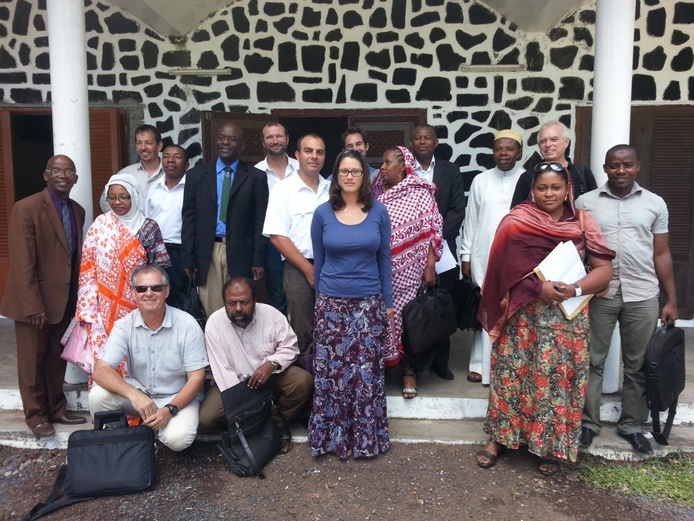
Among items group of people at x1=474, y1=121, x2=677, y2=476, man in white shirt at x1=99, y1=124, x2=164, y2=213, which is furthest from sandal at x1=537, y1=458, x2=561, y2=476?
man in white shirt at x1=99, y1=124, x2=164, y2=213

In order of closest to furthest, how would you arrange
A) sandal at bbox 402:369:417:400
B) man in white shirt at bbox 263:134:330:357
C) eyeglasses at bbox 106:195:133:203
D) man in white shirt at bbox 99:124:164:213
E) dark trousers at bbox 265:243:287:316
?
eyeglasses at bbox 106:195:133:203
man in white shirt at bbox 263:134:330:357
sandal at bbox 402:369:417:400
dark trousers at bbox 265:243:287:316
man in white shirt at bbox 99:124:164:213

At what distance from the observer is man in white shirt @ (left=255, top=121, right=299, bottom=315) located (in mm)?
3870

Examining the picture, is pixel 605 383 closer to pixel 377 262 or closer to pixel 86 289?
pixel 377 262

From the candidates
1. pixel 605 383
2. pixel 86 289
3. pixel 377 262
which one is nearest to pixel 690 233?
pixel 605 383

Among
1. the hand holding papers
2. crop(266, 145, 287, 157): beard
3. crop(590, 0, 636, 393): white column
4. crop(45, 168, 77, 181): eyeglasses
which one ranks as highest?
crop(590, 0, 636, 393): white column

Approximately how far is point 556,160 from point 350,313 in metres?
1.43

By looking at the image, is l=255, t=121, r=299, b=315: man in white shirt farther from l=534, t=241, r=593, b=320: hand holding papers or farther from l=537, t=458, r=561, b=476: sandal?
l=537, t=458, r=561, b=476: sandal

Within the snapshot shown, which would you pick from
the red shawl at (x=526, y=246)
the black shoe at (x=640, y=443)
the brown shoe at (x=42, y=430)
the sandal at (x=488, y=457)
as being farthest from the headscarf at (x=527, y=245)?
the brown shoe at (x=42, y=430)

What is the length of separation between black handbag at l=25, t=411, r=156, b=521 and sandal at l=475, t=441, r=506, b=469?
168 cm

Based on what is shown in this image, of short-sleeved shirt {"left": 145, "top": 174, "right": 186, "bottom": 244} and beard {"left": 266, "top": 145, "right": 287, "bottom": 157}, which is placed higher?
beard {"left": 266, "top": 145, "right": 287, "bottom": 157}

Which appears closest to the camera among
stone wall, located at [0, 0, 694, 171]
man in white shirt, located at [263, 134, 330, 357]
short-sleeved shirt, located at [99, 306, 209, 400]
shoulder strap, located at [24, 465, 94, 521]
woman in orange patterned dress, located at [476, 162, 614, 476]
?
shoulder strap, located at [24, 465, 94, 521]

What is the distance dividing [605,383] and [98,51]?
5045 millimetres

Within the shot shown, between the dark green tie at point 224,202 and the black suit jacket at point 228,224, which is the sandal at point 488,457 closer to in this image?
the black suit jacket at point 228,224

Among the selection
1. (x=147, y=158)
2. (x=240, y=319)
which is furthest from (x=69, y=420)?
(x=147, y=158)
